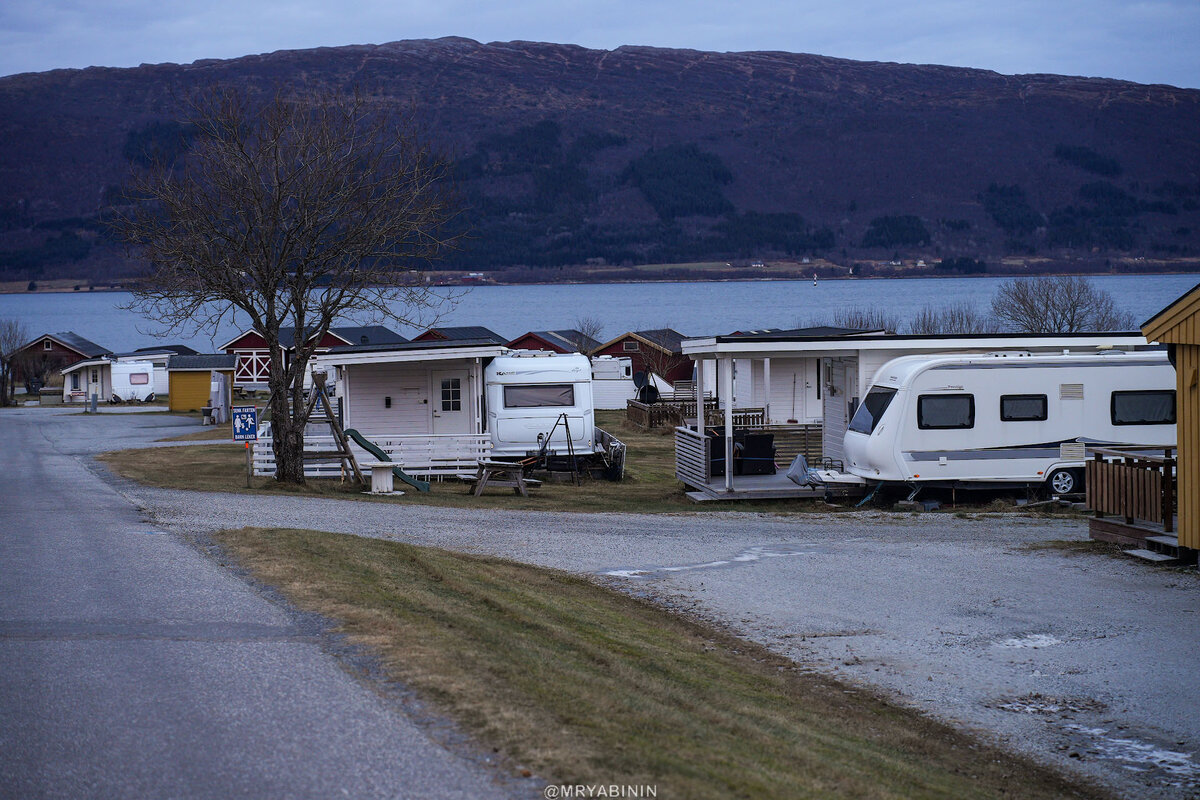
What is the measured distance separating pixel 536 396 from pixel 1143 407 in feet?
38.6

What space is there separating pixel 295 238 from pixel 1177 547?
1409cm

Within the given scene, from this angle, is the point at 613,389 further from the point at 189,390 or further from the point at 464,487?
the point at 464,487

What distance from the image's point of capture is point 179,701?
6000 mm

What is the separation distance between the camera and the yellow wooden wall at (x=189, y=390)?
48.8 metres

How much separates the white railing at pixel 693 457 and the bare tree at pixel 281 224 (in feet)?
18.1

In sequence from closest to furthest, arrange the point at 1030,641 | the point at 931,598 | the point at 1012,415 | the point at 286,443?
1. the point at 1030,641
2. the point at 931,598
3. the point at 1012,415
4. the point at 286,443

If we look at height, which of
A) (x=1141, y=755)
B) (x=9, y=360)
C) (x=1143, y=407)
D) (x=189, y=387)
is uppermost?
(x=9, y=360)

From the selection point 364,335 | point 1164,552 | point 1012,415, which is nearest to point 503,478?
point 1012,415

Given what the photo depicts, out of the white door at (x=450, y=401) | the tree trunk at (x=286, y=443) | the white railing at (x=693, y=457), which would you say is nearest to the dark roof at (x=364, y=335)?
the white door at (x=450, y=401)

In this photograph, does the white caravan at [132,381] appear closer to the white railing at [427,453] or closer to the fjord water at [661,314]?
the fjord water at [661,314]

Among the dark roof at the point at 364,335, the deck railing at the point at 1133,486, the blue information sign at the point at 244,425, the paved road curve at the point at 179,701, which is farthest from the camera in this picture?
the dark roof at the point at 364,335

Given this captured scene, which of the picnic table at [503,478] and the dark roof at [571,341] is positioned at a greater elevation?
the dark roof at [571,341]

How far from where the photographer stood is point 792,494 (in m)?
19.3

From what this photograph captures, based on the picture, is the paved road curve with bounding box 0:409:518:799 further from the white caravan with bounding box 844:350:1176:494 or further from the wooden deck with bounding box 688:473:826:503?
the white caravan with bounding box 844:350:1176:494
